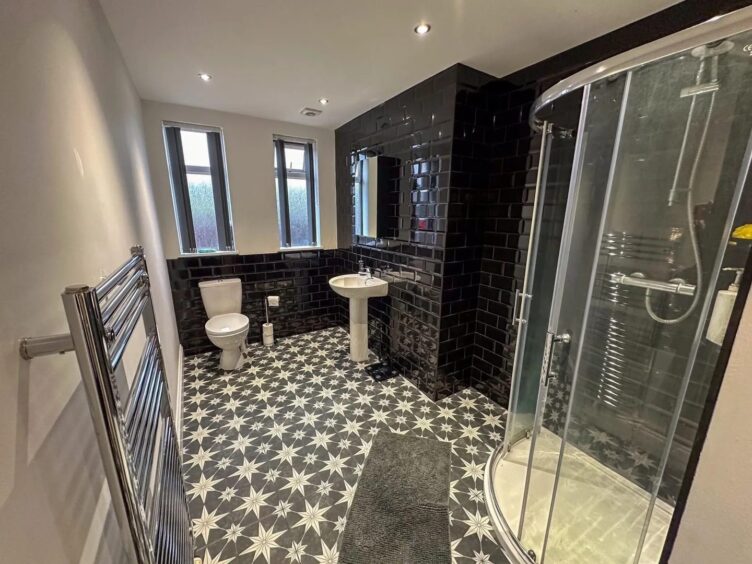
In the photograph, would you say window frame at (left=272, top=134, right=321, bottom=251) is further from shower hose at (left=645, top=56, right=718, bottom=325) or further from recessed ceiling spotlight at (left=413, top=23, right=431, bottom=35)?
shower hose at (left=645, top=56, right=718, bottom=325)

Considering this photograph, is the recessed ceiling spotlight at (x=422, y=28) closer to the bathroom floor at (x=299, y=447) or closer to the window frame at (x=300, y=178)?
the window frame at (x=300, y=178)

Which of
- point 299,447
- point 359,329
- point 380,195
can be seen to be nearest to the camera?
point 299,447

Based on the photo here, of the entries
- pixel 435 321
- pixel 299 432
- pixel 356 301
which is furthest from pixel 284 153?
pixel 299 432

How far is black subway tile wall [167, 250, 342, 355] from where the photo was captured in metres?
3.08

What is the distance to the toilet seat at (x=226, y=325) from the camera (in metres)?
2.68

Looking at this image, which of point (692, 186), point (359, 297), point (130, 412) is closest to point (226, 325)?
point (359, 297)

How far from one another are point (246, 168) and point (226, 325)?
164cm

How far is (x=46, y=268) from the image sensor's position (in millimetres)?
648

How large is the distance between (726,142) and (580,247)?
758 millimetres

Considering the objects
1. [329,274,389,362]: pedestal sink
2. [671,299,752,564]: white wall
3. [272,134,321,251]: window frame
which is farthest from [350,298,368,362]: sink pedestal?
[671,299,752,564]: white wall

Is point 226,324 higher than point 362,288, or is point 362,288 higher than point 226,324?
point 362,288

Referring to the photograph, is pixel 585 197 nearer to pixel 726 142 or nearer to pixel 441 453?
pixel 726 142

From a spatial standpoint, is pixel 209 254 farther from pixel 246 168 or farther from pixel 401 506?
pixel 401 506

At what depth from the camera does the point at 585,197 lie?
4.20 feet
